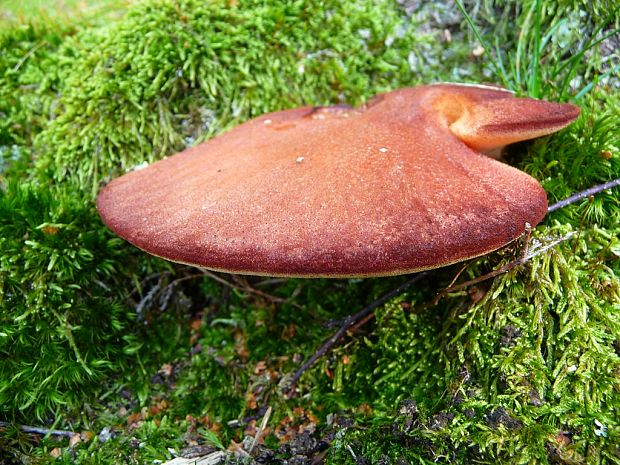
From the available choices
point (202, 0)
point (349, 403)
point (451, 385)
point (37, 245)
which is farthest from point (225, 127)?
point (451, 385)

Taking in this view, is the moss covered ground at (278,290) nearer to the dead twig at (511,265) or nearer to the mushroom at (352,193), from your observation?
the dead twig at (511,265)

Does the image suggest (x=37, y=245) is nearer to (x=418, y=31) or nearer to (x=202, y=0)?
(x=202, y=0)

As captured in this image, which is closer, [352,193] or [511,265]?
[352,193]

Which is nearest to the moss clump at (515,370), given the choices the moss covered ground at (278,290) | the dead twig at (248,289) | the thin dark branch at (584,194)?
the moss covered ground at (278,290)

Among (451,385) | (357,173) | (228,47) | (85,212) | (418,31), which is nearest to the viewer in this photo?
(357,173)

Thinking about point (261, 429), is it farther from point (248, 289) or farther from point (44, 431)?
point (44, 431)

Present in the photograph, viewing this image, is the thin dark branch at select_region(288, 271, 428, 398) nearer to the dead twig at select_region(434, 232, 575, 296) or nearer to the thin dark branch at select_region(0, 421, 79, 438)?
the dead twig at select_region(434, 232, 575, 296)

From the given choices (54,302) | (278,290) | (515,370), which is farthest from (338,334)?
(54,302)
